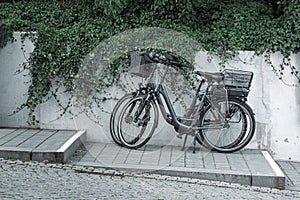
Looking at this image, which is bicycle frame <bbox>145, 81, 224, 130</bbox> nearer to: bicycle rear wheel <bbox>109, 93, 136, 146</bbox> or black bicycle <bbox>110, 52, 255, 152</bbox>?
black bicycle <bbox>110, 52, 255, 152</bbox>

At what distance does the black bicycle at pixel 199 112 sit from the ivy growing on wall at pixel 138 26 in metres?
0.56

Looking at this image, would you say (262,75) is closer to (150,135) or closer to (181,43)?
(181,43)

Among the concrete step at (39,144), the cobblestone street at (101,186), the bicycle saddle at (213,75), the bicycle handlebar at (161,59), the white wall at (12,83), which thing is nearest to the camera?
the cobblestone street at (101,186)

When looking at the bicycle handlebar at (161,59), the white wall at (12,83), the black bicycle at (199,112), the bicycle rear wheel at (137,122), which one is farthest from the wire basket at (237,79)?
the white wall at (12,83)

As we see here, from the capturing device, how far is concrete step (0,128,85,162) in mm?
7590

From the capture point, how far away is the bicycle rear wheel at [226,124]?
844 centimetres

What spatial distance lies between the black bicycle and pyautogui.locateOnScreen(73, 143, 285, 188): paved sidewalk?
0.21 m

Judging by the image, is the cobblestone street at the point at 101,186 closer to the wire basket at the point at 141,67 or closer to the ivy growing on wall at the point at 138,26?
the wire basket at the point at 141,67

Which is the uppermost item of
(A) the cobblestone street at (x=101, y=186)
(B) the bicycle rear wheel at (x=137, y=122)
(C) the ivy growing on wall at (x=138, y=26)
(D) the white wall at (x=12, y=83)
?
(C) the ivy growing on wall at (x=138, y=26)

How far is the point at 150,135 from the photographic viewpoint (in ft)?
27.9

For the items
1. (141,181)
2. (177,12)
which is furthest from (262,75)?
(141,181)

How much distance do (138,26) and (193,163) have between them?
2517 millimetres

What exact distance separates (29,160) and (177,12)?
3.41 meters

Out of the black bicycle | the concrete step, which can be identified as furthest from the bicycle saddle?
the concrete step
